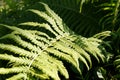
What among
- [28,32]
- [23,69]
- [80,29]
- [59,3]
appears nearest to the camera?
[23,69]

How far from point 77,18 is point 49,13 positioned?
0.42 m

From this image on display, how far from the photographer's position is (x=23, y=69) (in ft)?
4.17

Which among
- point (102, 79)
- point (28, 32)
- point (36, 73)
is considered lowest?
point (102, 79)

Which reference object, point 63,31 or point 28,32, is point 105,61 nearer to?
point 63,31

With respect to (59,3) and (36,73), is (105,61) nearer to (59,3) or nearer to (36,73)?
(36,73)

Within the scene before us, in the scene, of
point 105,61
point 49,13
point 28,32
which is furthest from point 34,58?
point 105,61

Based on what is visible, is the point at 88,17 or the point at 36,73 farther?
the point at 88,17

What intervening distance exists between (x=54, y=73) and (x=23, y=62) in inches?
5.5

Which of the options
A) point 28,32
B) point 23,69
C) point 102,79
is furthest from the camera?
point 102,79

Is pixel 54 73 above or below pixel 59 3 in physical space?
below

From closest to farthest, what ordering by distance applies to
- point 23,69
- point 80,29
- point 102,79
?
point 23,69, point 102,79, point 80,29

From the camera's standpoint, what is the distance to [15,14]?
6.59 feet

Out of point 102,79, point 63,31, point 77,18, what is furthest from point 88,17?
point 102,79

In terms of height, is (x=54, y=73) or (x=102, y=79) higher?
(x=54, y=73)
